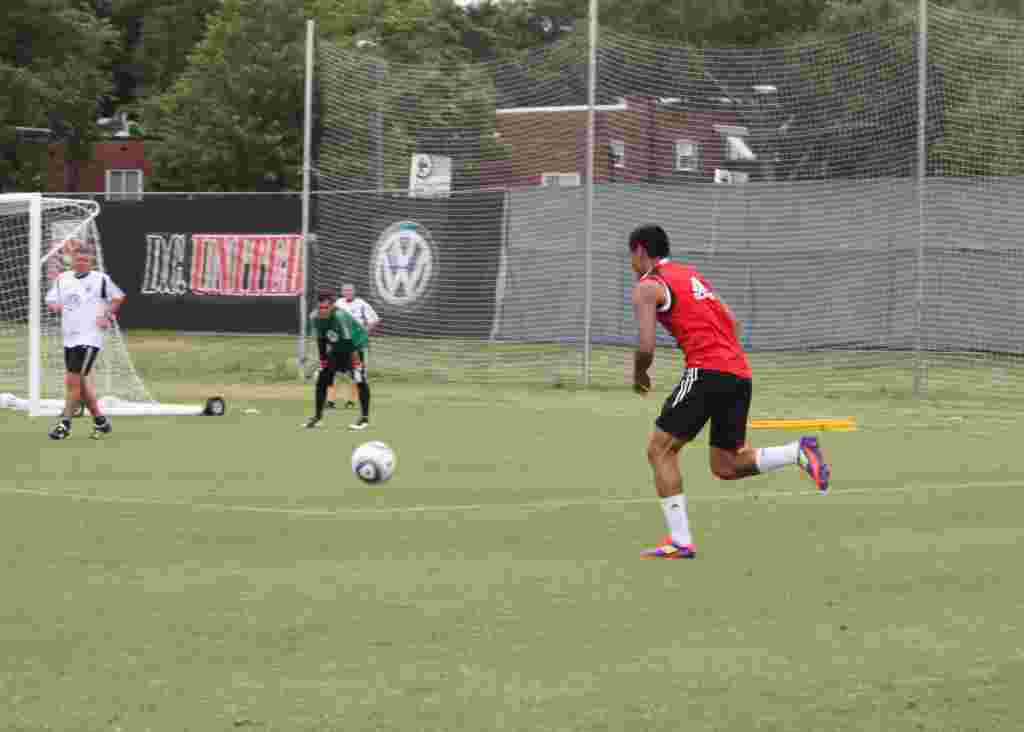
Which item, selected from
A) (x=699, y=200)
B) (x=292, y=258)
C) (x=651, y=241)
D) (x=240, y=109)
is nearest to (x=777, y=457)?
(x=651, y=241)

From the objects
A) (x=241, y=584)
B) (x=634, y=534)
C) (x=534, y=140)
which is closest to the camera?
(x=241, y=584)

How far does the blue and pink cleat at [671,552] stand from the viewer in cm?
946

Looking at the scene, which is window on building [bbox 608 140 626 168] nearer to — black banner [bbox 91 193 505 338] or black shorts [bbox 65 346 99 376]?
black banner [bbox 91 193 505 338]

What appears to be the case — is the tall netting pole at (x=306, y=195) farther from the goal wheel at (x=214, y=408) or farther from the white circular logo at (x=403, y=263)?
the goal wheel at (x=214, y=408)

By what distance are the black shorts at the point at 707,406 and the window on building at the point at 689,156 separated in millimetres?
19261

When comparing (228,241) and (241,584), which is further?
(228,241)

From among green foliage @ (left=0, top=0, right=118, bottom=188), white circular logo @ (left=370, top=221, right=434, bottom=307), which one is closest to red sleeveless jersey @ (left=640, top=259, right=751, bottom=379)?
white circular logo @ (left=370, top=221, right=434, bottom=307)

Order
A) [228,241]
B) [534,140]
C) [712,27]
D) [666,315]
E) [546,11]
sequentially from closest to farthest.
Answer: [666,315] → [534,140] → [228,241] → [712,27] → [546,11]

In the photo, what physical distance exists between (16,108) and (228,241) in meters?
16.6

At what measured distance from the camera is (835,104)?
26.1 metres

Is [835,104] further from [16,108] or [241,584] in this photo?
[16,108]

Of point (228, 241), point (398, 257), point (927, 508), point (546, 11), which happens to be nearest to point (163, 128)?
point (228, 241)

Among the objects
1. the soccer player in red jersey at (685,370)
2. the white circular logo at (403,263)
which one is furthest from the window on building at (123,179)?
the soccer player in red jersey at (685,370)

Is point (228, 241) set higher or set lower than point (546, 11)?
lower
